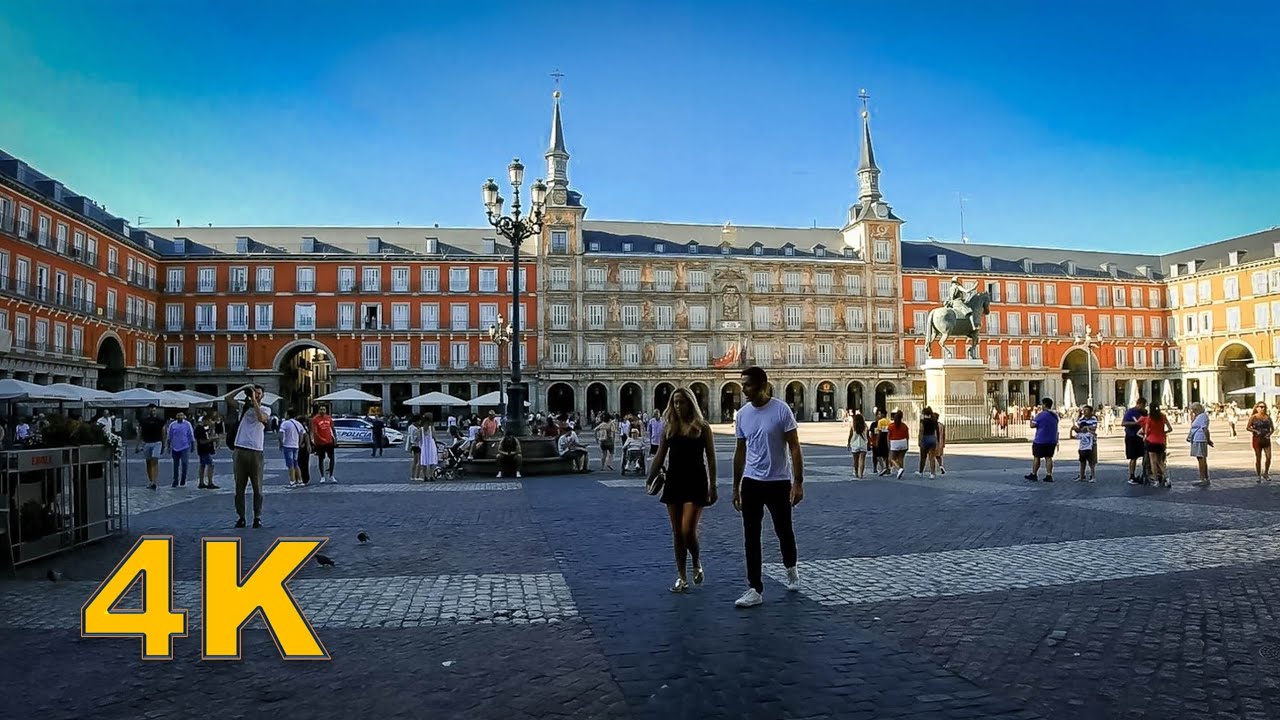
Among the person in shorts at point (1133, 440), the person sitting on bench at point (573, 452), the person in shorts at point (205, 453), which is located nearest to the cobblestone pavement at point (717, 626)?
the person in shorts at point (1133, 440)

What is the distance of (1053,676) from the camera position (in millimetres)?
4164

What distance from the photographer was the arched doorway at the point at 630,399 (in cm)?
5972

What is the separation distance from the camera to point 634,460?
1786cm

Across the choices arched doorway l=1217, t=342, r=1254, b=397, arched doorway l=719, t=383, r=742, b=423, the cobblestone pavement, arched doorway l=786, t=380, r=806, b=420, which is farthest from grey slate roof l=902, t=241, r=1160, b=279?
the cobblestone pavement

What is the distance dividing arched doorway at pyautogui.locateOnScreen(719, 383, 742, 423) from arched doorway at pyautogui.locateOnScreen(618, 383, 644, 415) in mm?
6267

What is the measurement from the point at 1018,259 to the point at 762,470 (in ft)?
231

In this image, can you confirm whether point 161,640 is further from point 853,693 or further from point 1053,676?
point 1053,676

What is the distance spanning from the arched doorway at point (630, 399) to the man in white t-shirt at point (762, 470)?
53449 millimetres

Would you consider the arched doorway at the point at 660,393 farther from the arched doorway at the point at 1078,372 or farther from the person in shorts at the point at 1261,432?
the person in shorts at the point at 1261,432

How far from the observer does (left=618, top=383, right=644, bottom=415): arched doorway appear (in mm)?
59719

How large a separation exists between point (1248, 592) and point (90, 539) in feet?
33.5

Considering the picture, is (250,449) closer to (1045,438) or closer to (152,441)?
(152,441)

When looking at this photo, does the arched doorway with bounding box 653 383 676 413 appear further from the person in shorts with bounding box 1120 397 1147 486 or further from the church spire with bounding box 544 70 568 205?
the person in shorts with bounding box 1120 397 1147 486

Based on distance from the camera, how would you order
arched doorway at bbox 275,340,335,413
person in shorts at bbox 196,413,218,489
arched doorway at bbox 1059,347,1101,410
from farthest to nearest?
arched doorway at bbox 1059,347,1101,410 → arched doorway at bbox 275,340,335,413 → person in shorts at bbox 196,413,218,489
